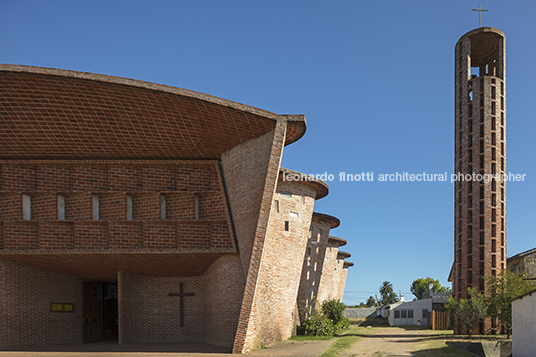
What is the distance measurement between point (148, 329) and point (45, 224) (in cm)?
736

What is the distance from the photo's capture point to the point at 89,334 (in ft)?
79.9

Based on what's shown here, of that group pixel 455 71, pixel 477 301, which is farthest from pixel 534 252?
pixel 455 71

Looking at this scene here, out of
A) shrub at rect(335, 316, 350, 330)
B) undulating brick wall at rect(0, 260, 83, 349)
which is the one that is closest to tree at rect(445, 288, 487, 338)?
shrub at rect(335, 316, 350, 330)

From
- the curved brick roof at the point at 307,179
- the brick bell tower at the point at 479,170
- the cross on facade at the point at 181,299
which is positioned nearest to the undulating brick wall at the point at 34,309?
the cross on facade at the point at 181,299

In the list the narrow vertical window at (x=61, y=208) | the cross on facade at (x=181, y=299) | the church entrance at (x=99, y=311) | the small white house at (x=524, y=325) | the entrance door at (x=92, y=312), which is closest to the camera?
the small white house at (x=524, y=325)

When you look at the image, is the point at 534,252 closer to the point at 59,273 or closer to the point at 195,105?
the point at 195,105

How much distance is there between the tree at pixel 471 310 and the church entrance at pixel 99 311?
20753 mm

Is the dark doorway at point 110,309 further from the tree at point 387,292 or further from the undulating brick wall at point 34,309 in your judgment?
the tree at point 387,292

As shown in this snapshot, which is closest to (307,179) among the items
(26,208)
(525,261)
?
(26,208)

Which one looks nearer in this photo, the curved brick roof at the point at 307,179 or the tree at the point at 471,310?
the curved brick roof at the point at 307,179

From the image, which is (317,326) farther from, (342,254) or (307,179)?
(342,254)

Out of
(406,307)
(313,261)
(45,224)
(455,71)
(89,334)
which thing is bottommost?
(406,307)

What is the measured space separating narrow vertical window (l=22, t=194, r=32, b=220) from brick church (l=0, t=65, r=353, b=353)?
0.13 feet

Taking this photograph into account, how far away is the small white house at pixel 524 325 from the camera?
54.6 feet
